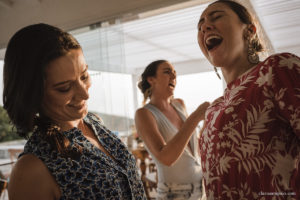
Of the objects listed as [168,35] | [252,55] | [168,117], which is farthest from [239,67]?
[168,35]

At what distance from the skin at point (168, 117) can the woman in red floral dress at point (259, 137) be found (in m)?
0.43

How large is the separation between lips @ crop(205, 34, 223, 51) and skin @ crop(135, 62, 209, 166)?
0.38 meters

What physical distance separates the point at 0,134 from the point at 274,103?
9713 mm

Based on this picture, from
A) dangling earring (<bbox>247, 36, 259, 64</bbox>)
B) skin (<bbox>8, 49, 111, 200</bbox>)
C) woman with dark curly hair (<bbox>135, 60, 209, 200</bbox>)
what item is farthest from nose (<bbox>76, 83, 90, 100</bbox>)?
woman with dark curly hair (<bbox>135, 60, 209, 200</bbox>)

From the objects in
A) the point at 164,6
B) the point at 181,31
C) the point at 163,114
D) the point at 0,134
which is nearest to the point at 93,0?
the point at 164,6

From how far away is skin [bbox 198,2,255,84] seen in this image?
0.81 meters

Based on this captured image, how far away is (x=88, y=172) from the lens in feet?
2.14

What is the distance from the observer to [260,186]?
65 centimetres

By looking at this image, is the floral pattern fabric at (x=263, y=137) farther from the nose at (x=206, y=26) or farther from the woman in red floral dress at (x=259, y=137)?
the nose at (x=206, y=26)

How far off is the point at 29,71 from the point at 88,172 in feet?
0.99

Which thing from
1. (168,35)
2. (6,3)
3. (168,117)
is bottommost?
(168,117)

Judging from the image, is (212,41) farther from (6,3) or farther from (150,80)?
(6,3)

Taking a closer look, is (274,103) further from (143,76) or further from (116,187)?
(143,76)

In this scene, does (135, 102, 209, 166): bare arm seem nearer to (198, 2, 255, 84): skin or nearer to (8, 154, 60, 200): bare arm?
(198, 2, 255, 84): skin
